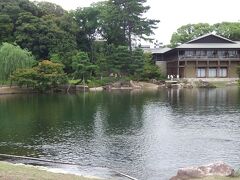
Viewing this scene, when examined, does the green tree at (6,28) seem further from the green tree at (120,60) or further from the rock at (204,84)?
the rock at (204,84)

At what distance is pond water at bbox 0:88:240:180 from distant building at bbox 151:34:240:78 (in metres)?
→ 33.9

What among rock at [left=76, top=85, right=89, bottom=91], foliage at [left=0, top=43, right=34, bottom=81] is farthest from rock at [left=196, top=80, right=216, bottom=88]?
foliage at [left=0, top=43, right=34, bottom=81]

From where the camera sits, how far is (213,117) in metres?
33.1

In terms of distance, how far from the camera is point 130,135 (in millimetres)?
26078

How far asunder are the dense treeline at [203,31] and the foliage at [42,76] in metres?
36.4

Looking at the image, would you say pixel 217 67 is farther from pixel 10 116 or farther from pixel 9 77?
pixel 10 116

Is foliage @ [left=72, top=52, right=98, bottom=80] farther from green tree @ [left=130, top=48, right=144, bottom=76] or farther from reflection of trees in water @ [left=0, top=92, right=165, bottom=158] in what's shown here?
reflection of trees in water @ [left=0, top=92, right=165, bottom=158]

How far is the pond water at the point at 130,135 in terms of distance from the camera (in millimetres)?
19938

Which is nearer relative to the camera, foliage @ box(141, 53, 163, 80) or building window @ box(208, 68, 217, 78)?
foliage @ box(141, 53, 163, 80)

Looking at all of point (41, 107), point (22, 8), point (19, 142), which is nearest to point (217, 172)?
point (19, 142)

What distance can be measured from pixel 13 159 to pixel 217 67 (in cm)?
6011

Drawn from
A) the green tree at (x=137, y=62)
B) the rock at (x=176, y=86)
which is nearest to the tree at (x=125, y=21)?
the green tree at (x=137, y=62)

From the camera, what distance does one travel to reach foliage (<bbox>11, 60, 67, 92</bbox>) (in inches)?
2339

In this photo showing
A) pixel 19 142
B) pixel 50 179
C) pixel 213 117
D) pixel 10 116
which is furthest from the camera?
pixel 10 116
